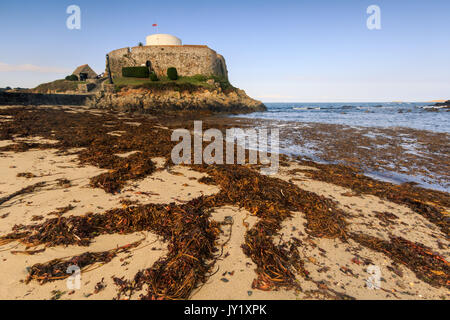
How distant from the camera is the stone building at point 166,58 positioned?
40.6 meters

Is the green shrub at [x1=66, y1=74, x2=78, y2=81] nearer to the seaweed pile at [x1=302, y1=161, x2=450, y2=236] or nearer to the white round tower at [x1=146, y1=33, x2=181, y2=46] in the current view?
the white round tower at [x1=146, y1=33, x2=181, y2=46]

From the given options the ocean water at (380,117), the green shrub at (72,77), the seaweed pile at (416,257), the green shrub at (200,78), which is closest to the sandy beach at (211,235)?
the seaweed pile at (416,257)

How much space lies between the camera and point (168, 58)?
134 feet

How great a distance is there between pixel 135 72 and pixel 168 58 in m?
7.91

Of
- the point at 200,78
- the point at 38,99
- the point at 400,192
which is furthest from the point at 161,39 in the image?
the point at 400,192

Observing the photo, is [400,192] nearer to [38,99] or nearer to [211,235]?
[211,235]

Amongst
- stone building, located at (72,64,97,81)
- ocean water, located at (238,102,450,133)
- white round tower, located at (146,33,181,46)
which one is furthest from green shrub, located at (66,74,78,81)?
ocean water, located at (238,102,450,133)

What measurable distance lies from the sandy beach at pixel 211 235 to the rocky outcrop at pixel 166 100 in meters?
22.8

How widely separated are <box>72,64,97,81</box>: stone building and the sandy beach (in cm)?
4647

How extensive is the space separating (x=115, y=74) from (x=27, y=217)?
4836 cm

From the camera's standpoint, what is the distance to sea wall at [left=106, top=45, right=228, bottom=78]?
40594 mm

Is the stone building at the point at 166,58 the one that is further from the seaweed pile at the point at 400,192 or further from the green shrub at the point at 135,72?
the seaweed pile at the point at 400,192
